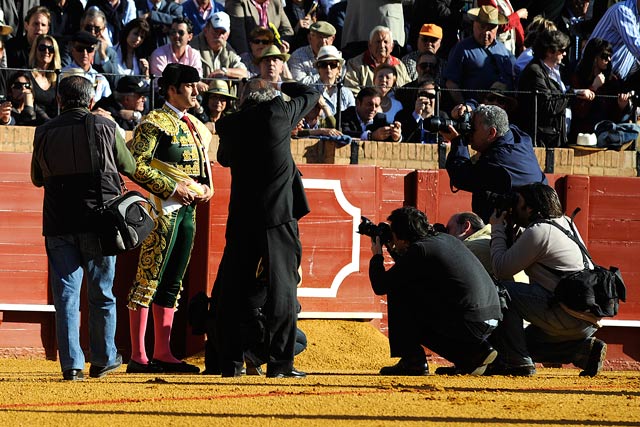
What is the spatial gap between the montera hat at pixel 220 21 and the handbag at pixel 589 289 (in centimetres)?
472

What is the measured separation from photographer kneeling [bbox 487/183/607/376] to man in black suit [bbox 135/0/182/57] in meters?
4.67

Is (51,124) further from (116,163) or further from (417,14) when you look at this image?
(417,14)

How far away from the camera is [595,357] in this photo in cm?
823

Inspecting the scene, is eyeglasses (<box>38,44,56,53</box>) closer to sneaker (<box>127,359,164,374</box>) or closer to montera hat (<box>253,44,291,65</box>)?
montera hat (<box>253,44,291,65</box>)

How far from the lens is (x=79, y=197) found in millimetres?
7344

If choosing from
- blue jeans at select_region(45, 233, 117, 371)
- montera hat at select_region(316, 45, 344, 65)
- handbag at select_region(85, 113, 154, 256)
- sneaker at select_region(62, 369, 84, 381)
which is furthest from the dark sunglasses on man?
sneaker at select_region(62, 369, 84, 381)

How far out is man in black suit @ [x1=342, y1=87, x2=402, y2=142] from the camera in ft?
37.3

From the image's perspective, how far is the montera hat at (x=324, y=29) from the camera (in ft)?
40.3

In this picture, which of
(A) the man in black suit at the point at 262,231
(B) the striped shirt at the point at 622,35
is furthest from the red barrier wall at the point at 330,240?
(A) the man in black suit at the point at 262,231

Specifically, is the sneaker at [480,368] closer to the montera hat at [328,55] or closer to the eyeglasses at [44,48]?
the montera hat at [328,55]

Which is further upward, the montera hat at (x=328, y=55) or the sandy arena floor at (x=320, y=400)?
the montera hat at (x=328, y=55)

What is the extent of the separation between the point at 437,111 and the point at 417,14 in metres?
2.50

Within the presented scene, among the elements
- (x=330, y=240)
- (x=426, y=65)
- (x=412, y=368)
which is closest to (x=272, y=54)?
(x=426, y=65)

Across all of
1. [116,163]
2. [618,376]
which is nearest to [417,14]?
[618,376]
